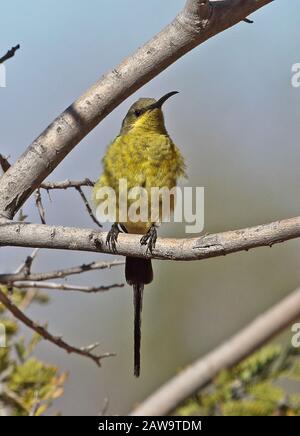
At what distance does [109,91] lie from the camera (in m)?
2.71

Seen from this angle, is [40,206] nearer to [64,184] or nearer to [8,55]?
[64,184]

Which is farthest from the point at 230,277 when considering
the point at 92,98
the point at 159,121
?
the point at 92,98

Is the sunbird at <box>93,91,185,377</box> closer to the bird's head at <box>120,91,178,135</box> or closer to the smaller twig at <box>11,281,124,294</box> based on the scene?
the bird's head at <box>120,91,178,135</box>

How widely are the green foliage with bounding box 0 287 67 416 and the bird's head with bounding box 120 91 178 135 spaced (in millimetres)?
1168

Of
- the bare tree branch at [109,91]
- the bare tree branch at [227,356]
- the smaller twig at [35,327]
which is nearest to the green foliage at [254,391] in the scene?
the bare tree branch at [227,356]

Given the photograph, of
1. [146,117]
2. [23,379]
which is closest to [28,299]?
[23,379]

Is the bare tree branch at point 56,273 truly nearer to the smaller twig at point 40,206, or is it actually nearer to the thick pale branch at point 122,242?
the smaller twig at point 40,206

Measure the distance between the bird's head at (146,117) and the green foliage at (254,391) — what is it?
1.31 metres

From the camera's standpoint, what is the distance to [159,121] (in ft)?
13.7

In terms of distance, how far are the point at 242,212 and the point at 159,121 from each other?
4.10 metres

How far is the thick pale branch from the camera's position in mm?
2381

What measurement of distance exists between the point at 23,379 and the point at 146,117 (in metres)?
1.50

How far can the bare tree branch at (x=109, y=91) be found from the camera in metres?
2.67

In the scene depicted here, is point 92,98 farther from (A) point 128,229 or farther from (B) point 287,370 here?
(B) point 287,370
